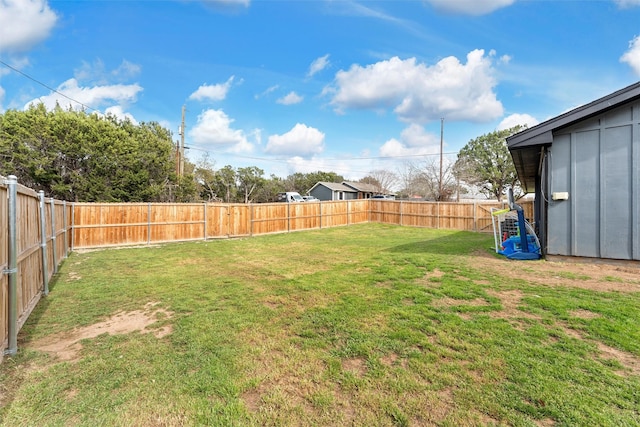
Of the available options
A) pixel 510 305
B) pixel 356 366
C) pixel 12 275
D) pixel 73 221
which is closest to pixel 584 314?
pixel 510 305

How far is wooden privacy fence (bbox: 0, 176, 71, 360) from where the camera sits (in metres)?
2.76

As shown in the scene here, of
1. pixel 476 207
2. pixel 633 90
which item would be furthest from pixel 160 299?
pixel 476 207

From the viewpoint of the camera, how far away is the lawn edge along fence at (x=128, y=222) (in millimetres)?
2883

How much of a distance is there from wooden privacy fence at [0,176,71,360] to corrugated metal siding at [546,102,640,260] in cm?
912

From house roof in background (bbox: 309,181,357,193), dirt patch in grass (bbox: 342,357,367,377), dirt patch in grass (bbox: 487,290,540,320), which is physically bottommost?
dirt patch in grass (bbox: 342,357,367,377)

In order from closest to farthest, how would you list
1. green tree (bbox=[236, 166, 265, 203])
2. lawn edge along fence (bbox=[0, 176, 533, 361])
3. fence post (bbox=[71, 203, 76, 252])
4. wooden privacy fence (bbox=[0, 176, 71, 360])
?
1. wooden privacy fence (bbox=[0, 176, 71, 360])
2. lawn edge along fence (bbox=[0, 176, 533, 361])
3. fence post (bbox=[71, 203, 76, 252])
4. green tree (bbox=[236, 166, 265, 203])

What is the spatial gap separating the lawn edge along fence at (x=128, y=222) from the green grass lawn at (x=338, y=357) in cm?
59

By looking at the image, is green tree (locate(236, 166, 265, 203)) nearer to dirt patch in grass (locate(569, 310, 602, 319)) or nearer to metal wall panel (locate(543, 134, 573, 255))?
metal wall panel (locate(543, 134, 573, 255))

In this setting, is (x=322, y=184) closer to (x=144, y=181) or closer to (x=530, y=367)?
(x=144, y=181)

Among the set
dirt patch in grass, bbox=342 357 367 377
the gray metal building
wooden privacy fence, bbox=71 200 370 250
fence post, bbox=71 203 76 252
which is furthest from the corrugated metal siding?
fence post, bbox=71 203 76 252

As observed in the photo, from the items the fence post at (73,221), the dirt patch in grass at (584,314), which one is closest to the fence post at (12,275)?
the dirt patch in grass at (584,314)

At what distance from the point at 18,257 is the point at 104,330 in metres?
1.24

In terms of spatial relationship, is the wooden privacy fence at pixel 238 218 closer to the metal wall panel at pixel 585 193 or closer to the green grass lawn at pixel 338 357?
the green grass lawn at pixel 338 357

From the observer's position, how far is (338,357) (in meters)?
2.68
